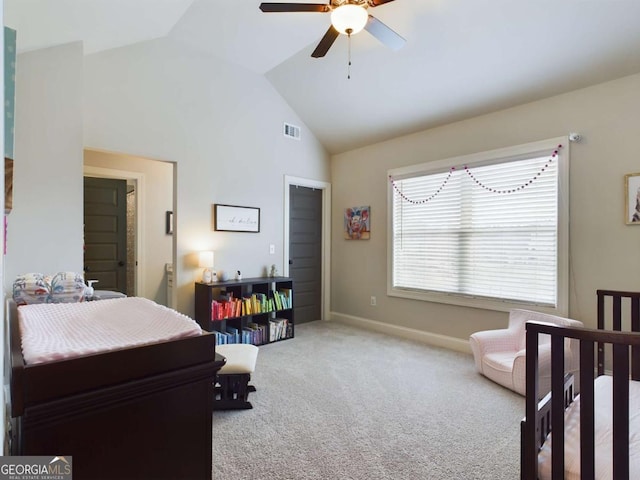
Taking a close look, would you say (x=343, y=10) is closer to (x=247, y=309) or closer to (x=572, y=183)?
(x=572, y=183)

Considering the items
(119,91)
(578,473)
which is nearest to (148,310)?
(578,473)

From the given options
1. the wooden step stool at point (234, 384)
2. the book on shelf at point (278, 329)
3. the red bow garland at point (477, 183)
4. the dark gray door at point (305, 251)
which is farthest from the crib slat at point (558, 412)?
the dark gray door at point (305, 251)

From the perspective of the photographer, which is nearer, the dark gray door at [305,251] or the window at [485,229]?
the window at [485,229]

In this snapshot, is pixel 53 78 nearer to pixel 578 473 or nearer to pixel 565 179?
pixel 578 473

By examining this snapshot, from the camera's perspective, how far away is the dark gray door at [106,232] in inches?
184

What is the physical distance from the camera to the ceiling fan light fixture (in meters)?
2.22

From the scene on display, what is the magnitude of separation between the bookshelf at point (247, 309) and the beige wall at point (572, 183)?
1.20 meters

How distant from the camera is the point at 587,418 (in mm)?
1194

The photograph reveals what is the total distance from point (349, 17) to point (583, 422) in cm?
241

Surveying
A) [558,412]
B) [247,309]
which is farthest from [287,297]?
[558,412]

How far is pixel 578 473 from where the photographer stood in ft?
4.18

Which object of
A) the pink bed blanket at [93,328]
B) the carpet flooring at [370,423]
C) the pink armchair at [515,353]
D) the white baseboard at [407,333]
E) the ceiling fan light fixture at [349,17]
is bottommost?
the carpet flooring at [370,423]

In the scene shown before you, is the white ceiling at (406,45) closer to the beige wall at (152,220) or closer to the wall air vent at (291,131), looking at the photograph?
the wall air vent at (291,131)

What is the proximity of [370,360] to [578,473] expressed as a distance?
7.86ft
